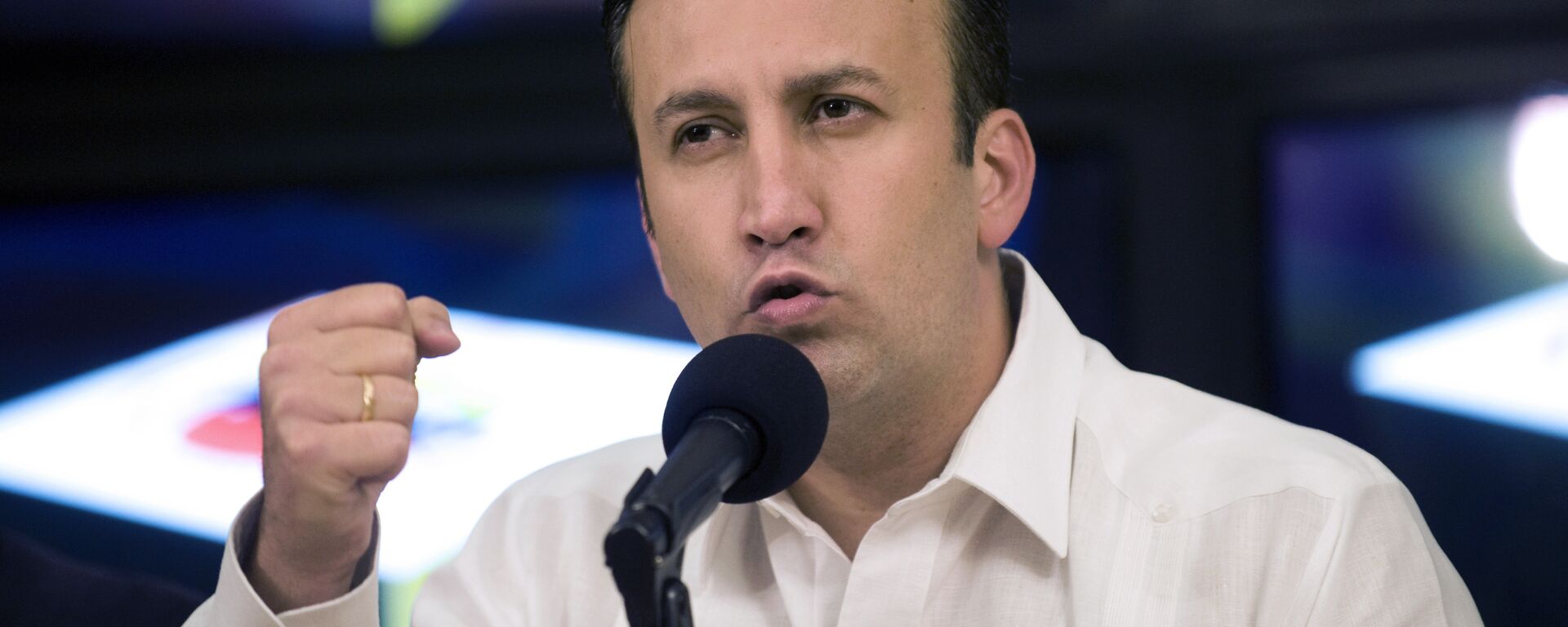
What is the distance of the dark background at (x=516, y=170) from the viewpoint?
2.26m

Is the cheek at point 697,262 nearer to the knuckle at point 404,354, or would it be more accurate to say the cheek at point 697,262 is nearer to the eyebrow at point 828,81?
the eyebrow at point 828,81

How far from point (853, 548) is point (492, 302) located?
1.01 m

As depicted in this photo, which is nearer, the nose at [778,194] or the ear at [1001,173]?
the nose at [778,194]

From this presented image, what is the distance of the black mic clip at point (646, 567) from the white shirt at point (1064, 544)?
0.63m

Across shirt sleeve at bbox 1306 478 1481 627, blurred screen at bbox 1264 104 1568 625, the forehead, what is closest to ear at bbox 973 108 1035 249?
the forehead

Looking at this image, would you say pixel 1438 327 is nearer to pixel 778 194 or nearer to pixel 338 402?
pixel 778 194

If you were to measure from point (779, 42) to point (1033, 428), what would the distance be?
0.52 metres

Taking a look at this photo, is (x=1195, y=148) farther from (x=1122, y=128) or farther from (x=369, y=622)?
(x=369, y=622)

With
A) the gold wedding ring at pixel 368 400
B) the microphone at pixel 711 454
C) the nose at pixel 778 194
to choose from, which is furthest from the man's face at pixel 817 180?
the gold wedding ring at pixel 368 400

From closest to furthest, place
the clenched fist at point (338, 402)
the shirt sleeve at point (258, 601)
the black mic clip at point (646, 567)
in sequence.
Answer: the black mic clip at point (646, 567), the clenched fist at point (338, 402), the shirt sleeve at point (258, 601)

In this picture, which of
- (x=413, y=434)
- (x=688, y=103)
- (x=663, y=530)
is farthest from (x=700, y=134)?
(x=413, y=434)

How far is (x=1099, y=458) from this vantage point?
1.65 m

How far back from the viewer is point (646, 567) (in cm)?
85

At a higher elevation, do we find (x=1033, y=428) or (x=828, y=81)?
(x=828, y=81)
